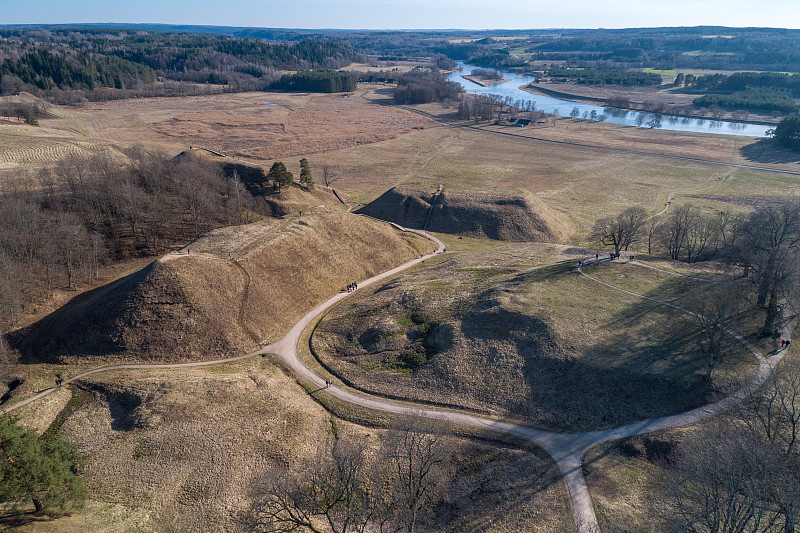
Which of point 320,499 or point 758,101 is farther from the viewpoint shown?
point 758,101

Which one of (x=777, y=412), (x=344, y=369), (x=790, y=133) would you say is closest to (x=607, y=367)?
(x=777, y=412)

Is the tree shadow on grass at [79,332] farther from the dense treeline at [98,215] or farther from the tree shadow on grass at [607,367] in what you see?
the tree shadow on grass at [607,367]

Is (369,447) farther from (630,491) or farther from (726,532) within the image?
(726,532)

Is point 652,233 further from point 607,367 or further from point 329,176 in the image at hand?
point 329,176

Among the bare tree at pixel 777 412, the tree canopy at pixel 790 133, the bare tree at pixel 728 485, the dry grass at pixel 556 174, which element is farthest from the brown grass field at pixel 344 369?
the tree canopy at pixel 790 133

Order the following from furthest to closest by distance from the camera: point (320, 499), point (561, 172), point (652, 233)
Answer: point (561, 172) → point (652, 233) → point (320, 499)

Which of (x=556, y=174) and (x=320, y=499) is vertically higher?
(x=556, y=174)

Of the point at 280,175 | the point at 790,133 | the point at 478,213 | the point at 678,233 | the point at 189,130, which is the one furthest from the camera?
the point at 189,130
